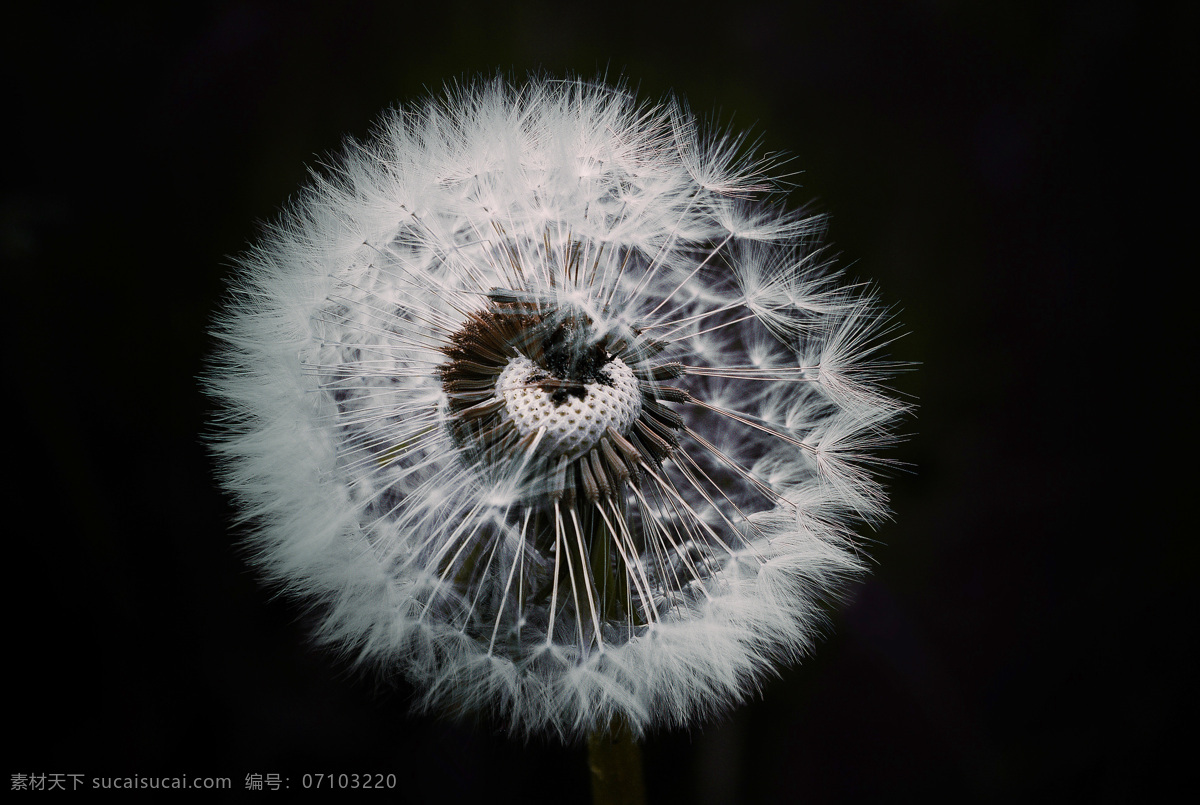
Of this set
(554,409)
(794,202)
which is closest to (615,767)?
(554,409)

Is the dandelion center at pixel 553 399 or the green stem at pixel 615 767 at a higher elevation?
the dandelion center at pixel 553 399

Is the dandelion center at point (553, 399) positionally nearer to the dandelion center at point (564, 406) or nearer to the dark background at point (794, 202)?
the dandelion center at point (564, 406)

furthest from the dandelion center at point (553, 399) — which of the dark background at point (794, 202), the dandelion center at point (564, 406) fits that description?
the dark background at point (794, 202)

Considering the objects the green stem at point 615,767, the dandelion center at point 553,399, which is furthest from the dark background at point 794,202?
the dandelion center at point 553,399

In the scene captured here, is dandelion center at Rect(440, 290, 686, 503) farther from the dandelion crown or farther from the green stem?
the green stem

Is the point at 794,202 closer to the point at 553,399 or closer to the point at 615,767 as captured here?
the point at 553,399

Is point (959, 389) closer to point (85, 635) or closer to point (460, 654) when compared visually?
point (460, 654)
